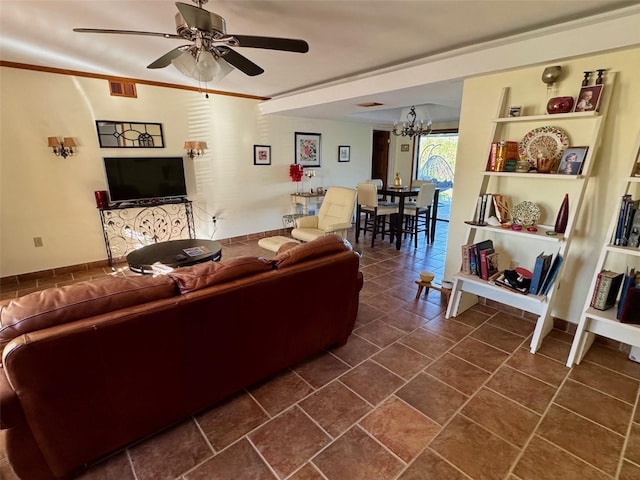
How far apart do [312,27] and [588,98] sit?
2011 mm

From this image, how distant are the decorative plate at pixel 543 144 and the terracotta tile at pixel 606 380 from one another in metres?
1.52

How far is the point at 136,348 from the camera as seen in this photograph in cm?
139

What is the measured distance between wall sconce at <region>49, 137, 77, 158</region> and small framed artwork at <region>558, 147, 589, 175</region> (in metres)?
4.85

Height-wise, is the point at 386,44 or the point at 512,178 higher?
the point at 386,44

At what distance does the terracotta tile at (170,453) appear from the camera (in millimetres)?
1469

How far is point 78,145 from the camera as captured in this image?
3.76 m

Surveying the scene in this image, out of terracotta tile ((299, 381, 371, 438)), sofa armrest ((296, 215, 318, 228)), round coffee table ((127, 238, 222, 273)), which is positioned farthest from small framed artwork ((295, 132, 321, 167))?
terracotta tile ((299, 381, 371, 438))

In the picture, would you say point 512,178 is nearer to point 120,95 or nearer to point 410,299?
point 410,299

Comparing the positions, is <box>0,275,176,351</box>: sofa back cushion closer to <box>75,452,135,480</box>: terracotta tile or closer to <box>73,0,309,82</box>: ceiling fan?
<box>75,452,135,480</box>: terracotta tile

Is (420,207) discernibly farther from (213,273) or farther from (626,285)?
(213,273)

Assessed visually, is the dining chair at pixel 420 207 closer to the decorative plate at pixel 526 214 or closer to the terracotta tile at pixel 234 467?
the decorative plate at pixel 526 214

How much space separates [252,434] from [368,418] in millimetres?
639

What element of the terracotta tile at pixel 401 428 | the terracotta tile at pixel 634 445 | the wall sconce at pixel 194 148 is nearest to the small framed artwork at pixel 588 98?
the terracotta tile at pixel 634 445

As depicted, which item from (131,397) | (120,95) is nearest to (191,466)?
(131,397)
